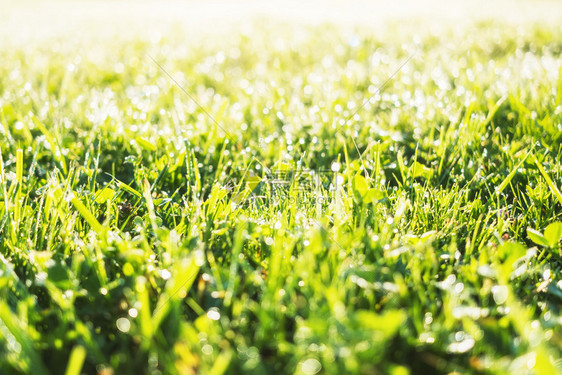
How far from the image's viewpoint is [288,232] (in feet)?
4.95

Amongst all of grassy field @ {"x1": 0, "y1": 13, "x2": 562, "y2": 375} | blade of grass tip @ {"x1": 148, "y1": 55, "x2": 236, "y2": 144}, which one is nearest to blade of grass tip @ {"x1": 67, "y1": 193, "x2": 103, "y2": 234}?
grassy field @ {"x1": 0, "y1": 13, "x2": 562, "y2": 375}

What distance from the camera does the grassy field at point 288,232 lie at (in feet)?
3.77

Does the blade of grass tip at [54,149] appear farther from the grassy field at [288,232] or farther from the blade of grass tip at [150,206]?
the blade of grass tip at [150,206]

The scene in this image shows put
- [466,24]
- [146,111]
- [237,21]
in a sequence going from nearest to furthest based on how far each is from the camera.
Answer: [146,111]
[466,24]
[237,21]

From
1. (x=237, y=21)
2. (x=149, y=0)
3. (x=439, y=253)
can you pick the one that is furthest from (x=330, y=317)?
(x=149, y=0)

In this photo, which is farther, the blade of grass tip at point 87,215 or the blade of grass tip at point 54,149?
the blade of grass tip at point 54,149

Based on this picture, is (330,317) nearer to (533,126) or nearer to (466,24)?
(533,126)

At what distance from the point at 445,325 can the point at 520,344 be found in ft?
0.54

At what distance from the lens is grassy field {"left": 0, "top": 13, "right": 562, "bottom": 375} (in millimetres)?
1148

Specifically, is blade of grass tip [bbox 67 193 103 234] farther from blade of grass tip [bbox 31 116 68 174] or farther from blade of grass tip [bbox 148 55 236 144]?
blade of grass tip [bbox 148 55 236 144]

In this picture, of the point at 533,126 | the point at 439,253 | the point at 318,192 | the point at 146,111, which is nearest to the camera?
the point at 439,253

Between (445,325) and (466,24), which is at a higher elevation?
(466,24)

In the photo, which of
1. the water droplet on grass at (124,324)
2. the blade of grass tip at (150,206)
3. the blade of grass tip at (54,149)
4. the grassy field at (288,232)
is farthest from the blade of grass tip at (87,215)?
the blade of grass tip at (54,149)

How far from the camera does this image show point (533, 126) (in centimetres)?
236
